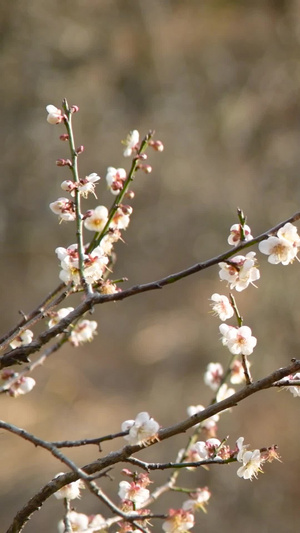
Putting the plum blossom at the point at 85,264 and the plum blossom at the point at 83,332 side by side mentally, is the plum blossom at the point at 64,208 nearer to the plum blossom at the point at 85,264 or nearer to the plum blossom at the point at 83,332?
the plum blossom at the point at 85,264

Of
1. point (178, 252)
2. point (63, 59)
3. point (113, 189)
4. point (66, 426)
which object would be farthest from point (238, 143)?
point (113, 189)

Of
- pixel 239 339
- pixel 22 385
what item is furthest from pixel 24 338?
pixel 239 339

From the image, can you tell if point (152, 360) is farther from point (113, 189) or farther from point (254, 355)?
point (113, 189)

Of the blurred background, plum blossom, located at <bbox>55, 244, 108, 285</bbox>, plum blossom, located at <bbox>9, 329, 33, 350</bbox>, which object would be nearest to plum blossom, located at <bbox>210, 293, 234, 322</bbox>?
plum blossom, located at <bbox>55, 244, 108, 285</bbox>

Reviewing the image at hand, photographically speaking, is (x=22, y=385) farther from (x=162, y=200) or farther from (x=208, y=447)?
(x=162, y=200)

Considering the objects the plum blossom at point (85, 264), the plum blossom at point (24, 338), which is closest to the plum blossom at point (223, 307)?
the plum blossom at point (85, 264)

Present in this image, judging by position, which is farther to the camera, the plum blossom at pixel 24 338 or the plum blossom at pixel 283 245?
the plum blossom at pixel 24 338
